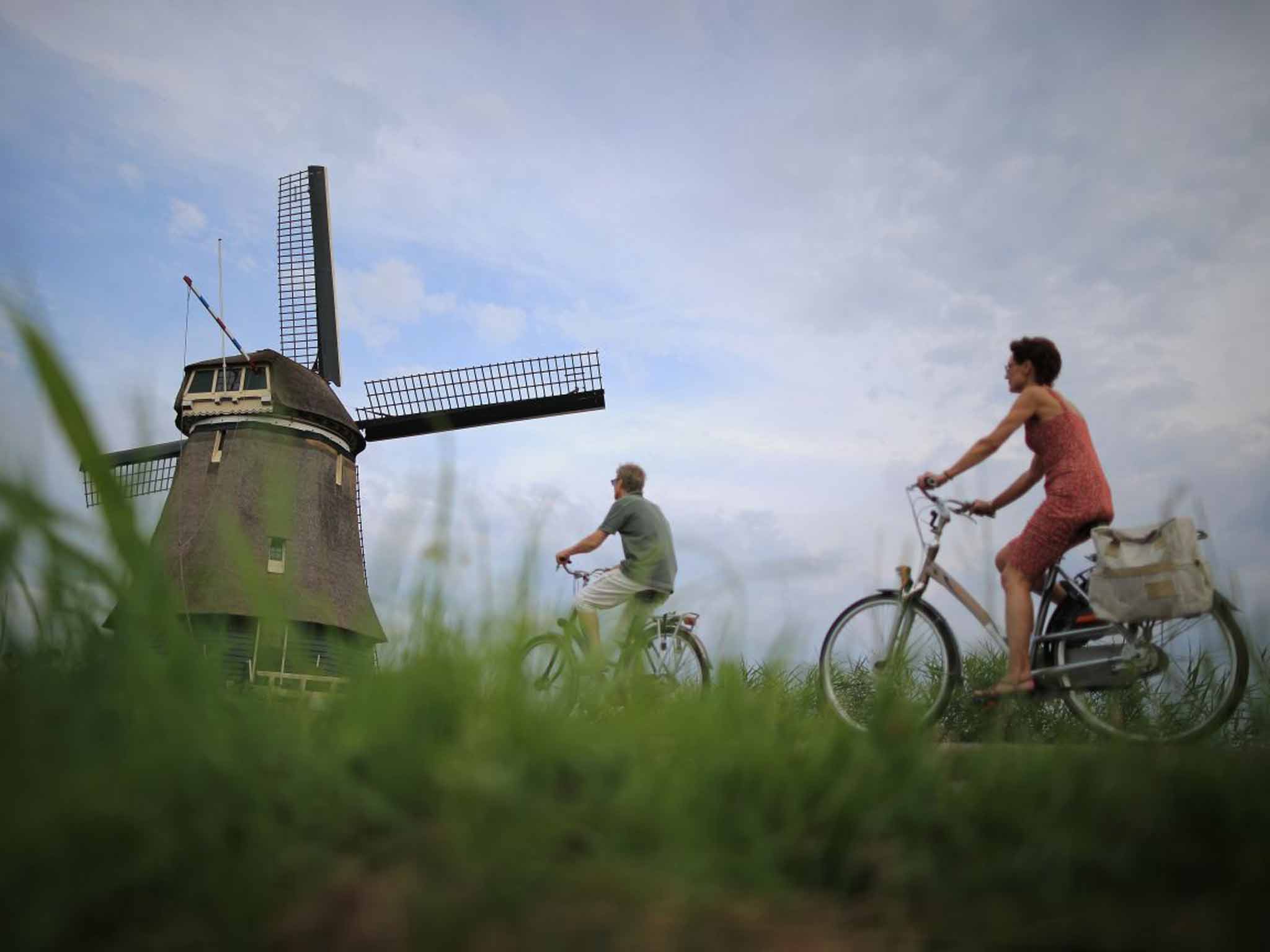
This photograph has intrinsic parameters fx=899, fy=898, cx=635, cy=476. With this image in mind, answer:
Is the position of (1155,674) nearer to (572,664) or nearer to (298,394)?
(572,664)

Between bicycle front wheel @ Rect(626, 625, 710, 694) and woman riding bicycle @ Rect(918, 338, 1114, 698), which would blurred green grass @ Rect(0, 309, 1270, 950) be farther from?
woman riding bicycle @ Rect(918, 338, 1114, 698)

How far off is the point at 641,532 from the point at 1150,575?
327 centimetres

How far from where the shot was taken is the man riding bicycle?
6.40 metres

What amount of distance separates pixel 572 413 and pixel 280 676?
54.8 feet

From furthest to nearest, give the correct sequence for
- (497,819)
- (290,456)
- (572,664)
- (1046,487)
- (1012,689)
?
(290,456)
(1046,487)
(1012,689)
(572,664)
(497,819)

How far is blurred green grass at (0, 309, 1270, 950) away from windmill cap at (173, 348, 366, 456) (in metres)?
17.5

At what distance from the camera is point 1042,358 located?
4.80 metres

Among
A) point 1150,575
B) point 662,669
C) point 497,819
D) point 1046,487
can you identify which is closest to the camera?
point 497,819

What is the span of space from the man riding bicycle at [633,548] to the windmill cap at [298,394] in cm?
1380

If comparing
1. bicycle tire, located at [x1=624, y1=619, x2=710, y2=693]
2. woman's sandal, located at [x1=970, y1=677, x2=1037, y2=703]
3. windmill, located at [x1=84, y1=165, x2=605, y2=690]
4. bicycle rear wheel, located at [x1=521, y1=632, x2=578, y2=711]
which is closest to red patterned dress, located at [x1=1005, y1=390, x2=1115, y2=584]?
woman's sandal, located at [x1=970, y1=677, x2=1037, y2=703]

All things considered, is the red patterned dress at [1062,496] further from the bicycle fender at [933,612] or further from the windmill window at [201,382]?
the windmill window at [201,382]

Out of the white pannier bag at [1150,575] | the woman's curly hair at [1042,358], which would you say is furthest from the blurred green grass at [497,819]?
the woman's curly hair at [1042,358]

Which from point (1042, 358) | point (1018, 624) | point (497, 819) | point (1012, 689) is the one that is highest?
point (1042, 358)

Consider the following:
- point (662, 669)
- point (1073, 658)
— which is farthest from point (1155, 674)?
point (662, 669)
